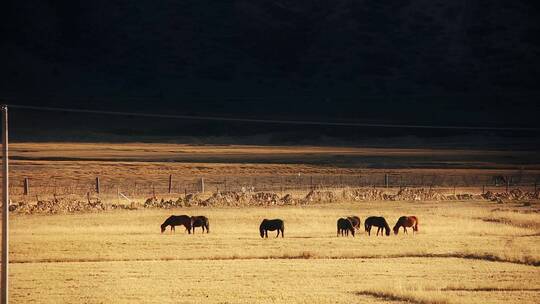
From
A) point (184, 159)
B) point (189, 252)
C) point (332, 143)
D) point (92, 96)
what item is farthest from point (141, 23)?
point (189, 252)

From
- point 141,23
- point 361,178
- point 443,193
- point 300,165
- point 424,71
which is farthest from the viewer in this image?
point 141,23

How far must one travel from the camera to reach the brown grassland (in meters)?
25.1

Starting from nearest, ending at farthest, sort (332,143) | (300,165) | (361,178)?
(361,178) → (300,165) → (332,143)

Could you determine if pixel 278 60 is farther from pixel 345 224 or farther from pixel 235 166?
pixel 345 224

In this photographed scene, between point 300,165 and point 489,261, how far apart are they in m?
36.9

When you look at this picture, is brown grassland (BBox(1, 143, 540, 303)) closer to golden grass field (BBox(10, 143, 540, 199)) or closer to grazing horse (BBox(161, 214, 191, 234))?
grazing horse (BBox(161, 214, 191, 234))

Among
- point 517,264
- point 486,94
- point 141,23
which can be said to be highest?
point 141,23

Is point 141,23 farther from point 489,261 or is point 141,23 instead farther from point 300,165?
point 489,261

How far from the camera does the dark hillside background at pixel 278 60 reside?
4131 inches

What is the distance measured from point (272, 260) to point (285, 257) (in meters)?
0.61

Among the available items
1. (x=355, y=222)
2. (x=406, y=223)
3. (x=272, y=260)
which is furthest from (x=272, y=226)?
(x=272, y=260)

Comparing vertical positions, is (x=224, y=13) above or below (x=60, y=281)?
above

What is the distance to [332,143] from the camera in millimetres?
86438

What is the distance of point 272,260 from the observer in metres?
30.4
